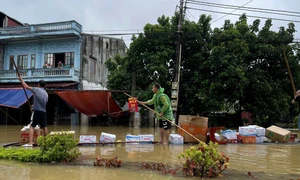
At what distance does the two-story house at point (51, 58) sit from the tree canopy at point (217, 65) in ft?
11.8

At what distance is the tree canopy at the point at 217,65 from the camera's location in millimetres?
14891

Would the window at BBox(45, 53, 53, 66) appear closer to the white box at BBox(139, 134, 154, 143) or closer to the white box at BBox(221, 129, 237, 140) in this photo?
the white box at BBox(139, 134, 154, 143)

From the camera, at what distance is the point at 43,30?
1891 centimetres

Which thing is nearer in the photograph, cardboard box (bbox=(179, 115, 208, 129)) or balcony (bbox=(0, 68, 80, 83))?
cardboard box (bbox=(179, 115, 208, 129))

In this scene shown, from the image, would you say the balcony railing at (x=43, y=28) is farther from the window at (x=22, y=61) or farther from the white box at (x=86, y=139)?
the white box at (x=86, y=139)

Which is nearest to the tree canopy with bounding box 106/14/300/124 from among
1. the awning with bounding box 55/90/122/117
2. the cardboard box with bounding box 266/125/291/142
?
the awning with bounding box 55/90/122/117

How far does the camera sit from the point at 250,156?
5.87 m

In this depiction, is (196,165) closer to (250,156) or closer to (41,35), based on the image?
(250,156)

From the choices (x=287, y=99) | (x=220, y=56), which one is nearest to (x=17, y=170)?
(x=220, y=56)

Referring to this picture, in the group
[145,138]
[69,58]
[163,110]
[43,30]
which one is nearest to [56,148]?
[145,138]

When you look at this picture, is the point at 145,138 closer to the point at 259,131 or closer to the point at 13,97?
the point at 259,131

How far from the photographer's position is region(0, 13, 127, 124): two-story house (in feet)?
60.6

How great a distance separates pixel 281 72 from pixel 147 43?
7943 mm

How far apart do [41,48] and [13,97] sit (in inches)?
215
